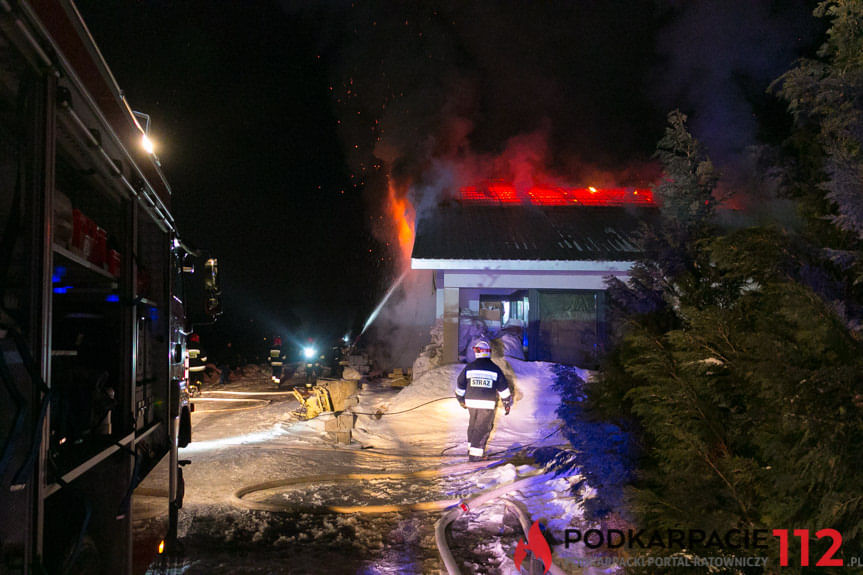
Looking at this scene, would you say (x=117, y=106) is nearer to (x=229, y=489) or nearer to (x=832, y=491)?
(x=832, y=491)

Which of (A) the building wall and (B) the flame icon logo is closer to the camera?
(B) the flame icon logo

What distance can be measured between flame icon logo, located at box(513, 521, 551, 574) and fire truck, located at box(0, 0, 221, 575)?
7.92 ft

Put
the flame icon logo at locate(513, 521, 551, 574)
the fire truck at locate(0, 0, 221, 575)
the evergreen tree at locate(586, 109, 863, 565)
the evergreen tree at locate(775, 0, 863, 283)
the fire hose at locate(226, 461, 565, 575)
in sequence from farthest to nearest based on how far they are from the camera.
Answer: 1. the fire hose at locate(226, 461, 565, 575)
2. the flame icon logo at locate(513, 521, 551, 574)
3. the evergreen tree at locate(775, 0, 863, 283)
4. the evergreen tree at locate(586, 109, 863, 565)
5. the fire truck at locate(0, 0, 221, 575)

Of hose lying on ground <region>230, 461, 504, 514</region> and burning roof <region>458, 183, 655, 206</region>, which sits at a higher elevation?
burning roof <region>458, 183, 655, 206</region>

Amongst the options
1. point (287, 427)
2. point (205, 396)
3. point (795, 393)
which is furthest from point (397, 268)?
point (795, 393)

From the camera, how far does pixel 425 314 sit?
1903 centimetres

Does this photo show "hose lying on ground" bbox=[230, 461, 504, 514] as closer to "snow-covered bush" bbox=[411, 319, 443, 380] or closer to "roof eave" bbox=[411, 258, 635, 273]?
"roof eave" bbox=[411, 258, 635, 273]

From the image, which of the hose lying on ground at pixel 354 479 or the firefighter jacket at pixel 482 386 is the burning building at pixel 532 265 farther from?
the hose lying on ground at pixel 354 479

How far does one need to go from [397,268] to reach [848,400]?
59.8 ft

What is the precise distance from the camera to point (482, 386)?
8164mm

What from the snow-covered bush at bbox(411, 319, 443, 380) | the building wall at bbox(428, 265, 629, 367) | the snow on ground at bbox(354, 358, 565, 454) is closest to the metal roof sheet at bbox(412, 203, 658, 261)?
the building wall at bbox(428, 265, 629, 367)

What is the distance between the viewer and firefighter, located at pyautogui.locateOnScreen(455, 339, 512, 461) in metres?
7.90

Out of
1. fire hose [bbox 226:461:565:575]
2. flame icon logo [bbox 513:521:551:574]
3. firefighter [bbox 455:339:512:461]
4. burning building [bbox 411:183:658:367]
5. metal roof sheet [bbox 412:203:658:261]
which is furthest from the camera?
metal roof sheet [bbox 412:203:658:261]

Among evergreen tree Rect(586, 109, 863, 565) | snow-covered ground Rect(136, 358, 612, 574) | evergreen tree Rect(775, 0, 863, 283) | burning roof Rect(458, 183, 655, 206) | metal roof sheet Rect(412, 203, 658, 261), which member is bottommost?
snow-covered ground Rect(136, 358, 612, 574)
